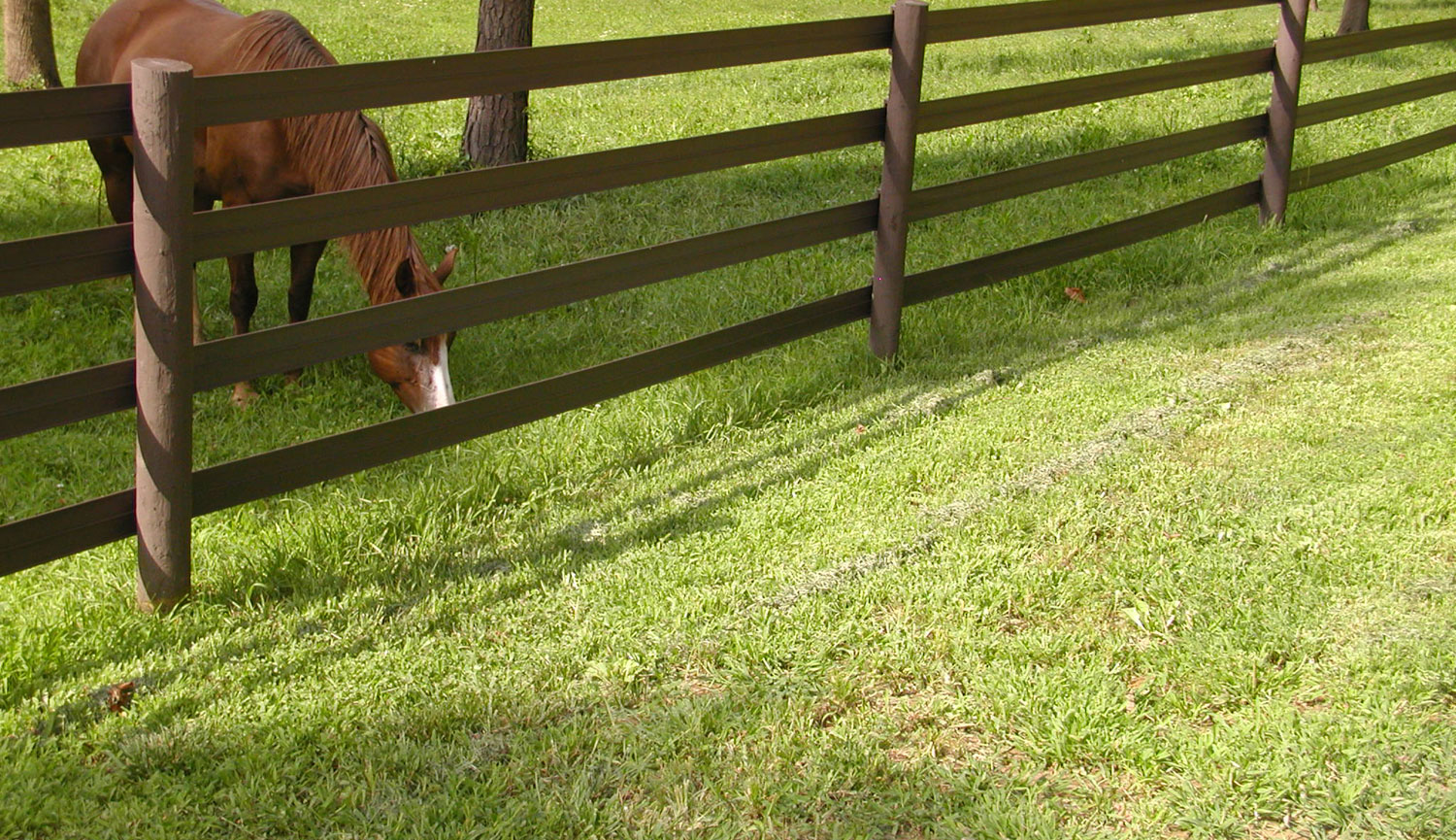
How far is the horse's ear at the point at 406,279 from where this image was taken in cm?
526

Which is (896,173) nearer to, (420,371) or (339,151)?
(420,371)

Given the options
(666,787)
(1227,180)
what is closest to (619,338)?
(666,787)

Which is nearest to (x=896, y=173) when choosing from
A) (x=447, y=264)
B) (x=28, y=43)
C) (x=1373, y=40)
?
(x=447, y=264)

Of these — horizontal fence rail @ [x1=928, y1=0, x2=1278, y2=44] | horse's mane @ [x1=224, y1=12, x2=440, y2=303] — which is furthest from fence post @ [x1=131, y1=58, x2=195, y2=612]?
horizontal fence rail @ [x1=928, y1=0, x2=1278, y2=44]

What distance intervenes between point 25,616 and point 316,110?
63.5 inches

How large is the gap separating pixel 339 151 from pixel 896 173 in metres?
2.31

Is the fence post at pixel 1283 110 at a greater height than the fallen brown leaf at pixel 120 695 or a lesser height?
greater

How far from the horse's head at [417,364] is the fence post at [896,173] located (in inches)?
72.3

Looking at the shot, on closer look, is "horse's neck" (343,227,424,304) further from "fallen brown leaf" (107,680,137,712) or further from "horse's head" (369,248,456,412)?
"fallen brown leaf" (107,680,137,712)

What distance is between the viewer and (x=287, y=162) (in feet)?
19.0

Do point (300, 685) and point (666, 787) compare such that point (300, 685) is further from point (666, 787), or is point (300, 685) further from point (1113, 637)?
point (1113, 637)

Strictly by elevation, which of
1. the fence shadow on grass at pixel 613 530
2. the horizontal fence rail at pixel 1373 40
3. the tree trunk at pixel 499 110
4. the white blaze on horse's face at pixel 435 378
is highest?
the horizontal fence rail at pixel 1373 40

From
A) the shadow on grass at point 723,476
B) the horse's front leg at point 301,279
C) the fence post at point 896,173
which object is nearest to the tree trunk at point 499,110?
the horse's front leg at point 301,279

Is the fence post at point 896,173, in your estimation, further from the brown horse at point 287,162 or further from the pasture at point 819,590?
the brown horse at point 287,162
